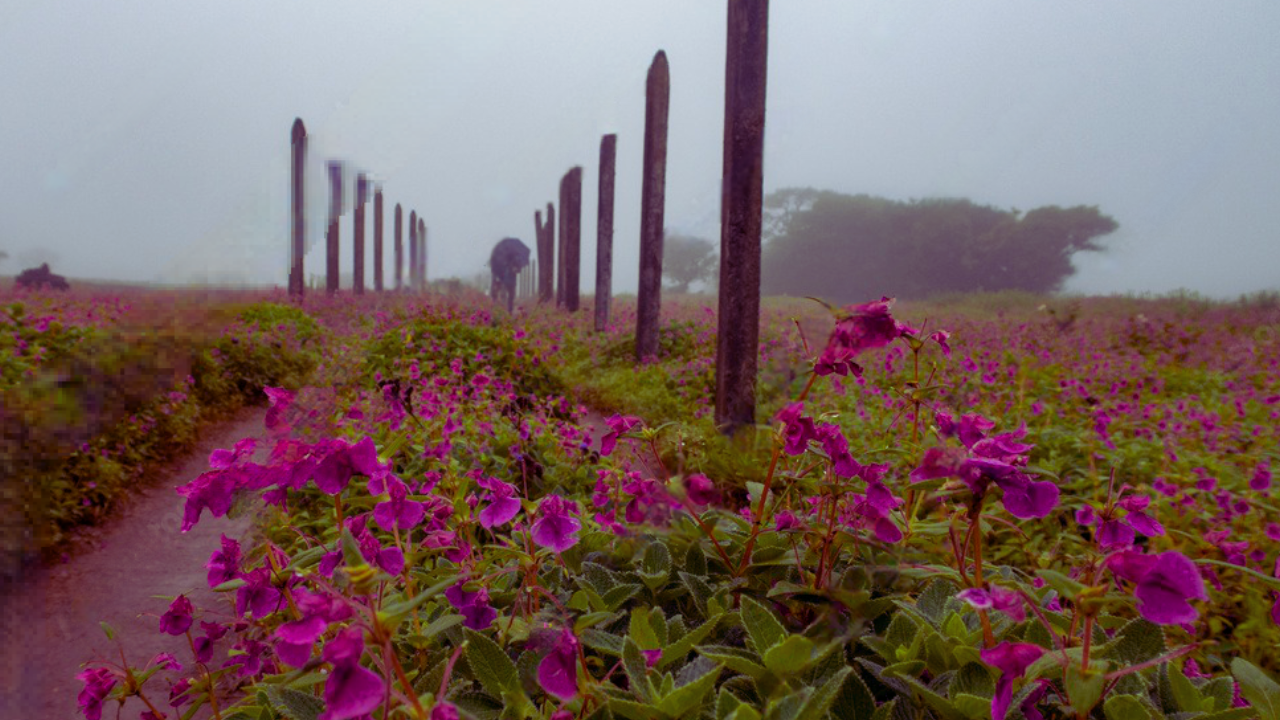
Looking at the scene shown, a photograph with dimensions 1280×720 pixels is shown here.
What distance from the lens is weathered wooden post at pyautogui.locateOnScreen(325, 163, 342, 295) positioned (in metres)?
18.4

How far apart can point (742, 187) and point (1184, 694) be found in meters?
3.90

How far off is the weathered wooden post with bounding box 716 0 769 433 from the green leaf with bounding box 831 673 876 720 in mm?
3664

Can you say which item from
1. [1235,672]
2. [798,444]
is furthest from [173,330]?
[1235,672]

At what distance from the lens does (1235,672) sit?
42.5 inches

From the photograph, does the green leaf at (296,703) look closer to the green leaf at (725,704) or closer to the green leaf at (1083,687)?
the green leaf at (725,704)

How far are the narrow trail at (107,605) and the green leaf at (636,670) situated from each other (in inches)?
78.4

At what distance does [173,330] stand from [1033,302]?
24756mm

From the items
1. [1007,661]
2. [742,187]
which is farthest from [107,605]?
[1007,661]

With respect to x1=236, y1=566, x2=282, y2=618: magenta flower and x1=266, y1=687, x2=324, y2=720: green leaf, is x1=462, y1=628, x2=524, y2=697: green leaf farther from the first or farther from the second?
x1=236, y1=566, x2=282, y2=618: magenta flower

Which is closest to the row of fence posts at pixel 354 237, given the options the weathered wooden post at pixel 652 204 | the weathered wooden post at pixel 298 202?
the weathered wooden post at pixel 298 202

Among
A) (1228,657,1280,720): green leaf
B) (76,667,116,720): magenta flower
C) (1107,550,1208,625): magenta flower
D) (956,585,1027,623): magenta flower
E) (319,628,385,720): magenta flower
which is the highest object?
(1107,550,1208,625): magenta flower

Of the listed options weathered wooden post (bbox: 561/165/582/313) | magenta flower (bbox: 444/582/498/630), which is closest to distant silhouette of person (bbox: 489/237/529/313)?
weathered wooden post (bbox: 561/165/582/313)

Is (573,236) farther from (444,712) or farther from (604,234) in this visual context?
(444,712)

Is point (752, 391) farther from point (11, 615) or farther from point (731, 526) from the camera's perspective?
point (11, 615)
